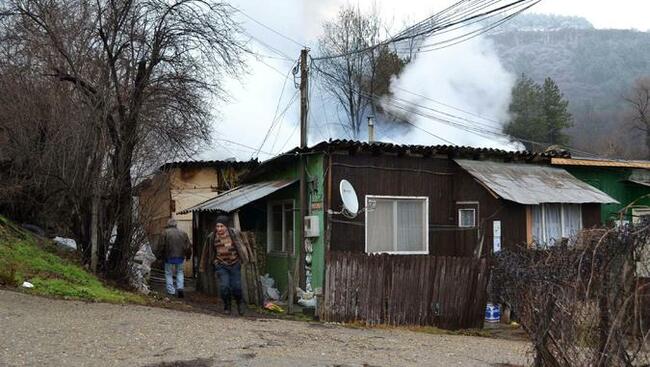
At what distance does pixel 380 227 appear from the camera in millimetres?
14023

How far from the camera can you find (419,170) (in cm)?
1437

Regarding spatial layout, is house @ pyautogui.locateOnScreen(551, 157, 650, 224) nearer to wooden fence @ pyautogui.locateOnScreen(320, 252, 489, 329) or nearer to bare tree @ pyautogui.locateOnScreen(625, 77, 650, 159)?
wooden fence @ pyautogui.locateOnScreen(320, 252, 489, 329)

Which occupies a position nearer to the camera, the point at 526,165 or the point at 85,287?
the point at 85,287

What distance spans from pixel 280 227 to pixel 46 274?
5837 millimetres

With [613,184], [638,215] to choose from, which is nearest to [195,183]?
[613,184]

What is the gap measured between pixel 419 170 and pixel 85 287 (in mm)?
7000

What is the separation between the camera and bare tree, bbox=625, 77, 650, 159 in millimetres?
48125

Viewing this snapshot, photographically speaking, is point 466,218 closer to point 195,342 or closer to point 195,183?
point 195,342

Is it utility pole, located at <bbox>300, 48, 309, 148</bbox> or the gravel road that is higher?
utility pole, located at <bbox>300, 48, 309, 148</bbox>

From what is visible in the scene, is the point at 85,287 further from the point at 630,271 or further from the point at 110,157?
the point at 630,271

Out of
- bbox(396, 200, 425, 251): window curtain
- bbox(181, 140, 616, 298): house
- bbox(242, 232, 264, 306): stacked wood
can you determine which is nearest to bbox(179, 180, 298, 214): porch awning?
bbox(181, 140, 616, 298): house

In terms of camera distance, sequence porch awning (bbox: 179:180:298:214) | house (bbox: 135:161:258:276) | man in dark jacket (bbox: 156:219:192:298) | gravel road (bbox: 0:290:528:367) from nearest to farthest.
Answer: gravel road (bbox: 0:290:528:367)
porch awning (bbox: 179:180:298:214)
man in dark jacket (bbox: 156:219:192:298)
house (bbox: 135:161:258:276)

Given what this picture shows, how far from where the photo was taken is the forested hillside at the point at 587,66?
160ft

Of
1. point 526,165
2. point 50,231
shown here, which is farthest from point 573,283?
point 50,231
